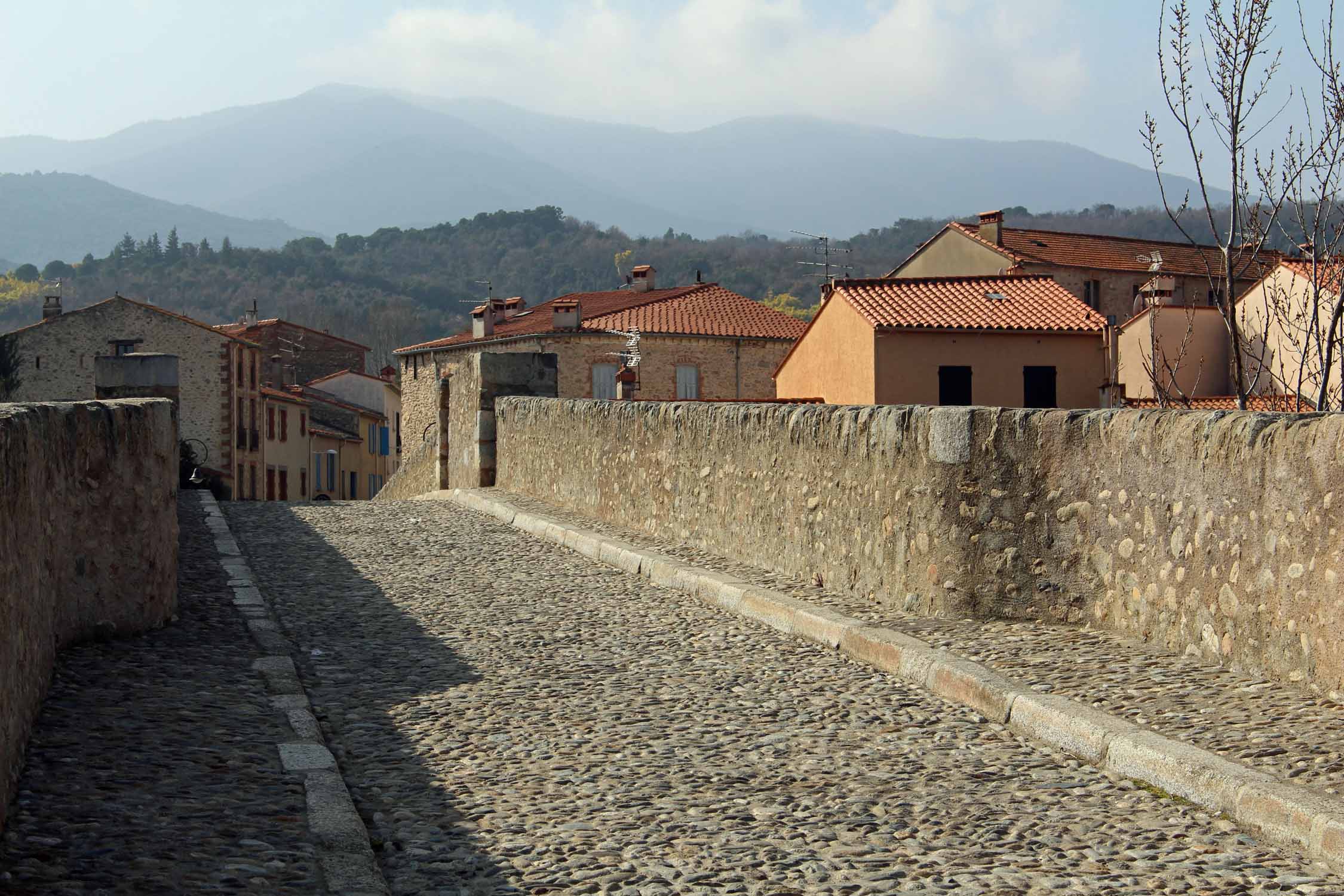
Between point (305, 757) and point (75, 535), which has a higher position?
point (75, 535)

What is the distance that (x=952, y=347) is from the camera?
32.9 meters

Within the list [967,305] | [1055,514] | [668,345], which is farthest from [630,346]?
[1055,514]

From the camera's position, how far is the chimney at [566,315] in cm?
4631

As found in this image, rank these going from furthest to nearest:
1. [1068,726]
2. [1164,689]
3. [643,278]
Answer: [643,278], [1164,689], [1068,726]

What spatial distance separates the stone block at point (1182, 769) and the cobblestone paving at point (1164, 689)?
9 centimetres

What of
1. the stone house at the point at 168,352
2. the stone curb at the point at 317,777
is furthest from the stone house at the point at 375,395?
the stone curb at the point at 317,777

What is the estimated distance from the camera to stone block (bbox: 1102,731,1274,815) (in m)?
4.12

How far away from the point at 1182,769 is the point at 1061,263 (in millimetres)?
44706


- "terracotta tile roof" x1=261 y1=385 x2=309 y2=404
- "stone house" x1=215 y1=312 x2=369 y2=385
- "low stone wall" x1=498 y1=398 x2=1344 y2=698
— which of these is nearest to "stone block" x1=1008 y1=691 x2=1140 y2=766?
"low stone wall" x1=498 y1=398 x2=1344 y2=698

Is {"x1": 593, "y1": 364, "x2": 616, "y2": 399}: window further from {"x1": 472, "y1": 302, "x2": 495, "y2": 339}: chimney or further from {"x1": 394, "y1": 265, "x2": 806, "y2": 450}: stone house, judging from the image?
{"x1": 472, "y1": 302, "x2": 495, "y2": 339}: chimney

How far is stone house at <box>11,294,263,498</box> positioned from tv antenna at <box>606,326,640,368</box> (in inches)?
476

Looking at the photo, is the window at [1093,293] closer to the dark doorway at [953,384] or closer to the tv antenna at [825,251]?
the tv antenna at [825,251]

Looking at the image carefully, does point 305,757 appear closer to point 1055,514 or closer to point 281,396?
point 1055,514

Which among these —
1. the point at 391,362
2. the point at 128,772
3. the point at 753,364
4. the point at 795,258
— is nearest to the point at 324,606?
the point at 128,772
